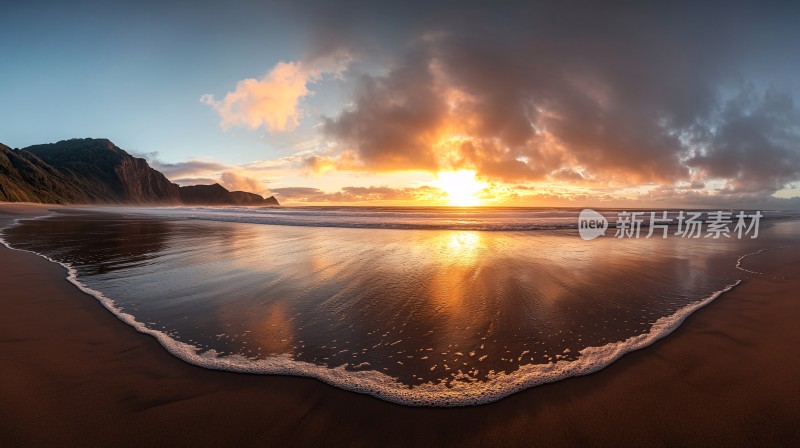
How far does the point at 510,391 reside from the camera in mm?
3172

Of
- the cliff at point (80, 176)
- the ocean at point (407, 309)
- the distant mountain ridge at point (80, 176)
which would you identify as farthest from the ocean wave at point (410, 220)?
the cliff at point (80, 176)

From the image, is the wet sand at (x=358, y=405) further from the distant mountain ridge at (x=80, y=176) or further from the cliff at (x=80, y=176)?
the cliff at (x=80, y=176)

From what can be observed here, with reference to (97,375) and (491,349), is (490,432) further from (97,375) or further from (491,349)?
(97,375)

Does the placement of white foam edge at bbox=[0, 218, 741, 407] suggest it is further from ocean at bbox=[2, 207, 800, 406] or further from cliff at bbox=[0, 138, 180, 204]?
cliff at bbox=[0, 138, 180, 204]

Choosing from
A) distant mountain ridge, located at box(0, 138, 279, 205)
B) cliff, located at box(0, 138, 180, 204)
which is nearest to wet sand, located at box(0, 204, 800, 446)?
distant mountain ridge, located at box(0, 138, 279, 205)

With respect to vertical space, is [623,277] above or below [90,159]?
below

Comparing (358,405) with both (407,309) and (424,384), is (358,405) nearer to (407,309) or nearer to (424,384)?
(424,384)

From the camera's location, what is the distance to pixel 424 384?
3258 mm

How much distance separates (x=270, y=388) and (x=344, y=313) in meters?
2.06

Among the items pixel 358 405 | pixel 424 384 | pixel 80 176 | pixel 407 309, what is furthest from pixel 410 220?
pixel 80 176

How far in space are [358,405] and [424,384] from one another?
2.27 ft

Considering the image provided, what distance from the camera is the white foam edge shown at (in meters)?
3.07

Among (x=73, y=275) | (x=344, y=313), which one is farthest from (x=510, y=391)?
(x=73, y=275)

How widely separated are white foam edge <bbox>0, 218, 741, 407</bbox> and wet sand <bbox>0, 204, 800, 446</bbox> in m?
0.09
